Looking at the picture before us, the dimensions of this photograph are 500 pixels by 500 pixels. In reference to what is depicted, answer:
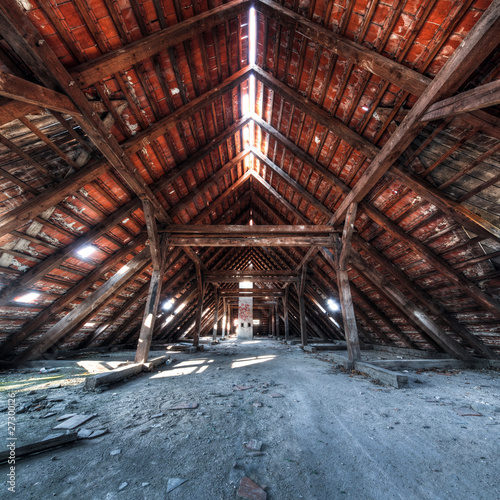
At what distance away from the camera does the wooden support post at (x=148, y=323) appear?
543 centimetres

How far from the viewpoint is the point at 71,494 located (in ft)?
5.01

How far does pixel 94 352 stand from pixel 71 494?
8678 millimetres

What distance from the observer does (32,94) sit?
2385 mm

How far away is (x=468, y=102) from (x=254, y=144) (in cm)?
553

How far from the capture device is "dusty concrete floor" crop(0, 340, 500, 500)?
1.60 m

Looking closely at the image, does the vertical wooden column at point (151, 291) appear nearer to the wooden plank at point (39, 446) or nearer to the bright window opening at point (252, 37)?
the wooden plank at point (39, 446)

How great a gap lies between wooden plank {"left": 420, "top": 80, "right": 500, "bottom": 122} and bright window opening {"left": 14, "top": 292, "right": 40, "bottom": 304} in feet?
26.7

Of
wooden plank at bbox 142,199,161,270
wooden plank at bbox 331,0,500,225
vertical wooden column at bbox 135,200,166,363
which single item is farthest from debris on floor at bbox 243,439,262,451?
wooden plank at bbox 142,199,161,270

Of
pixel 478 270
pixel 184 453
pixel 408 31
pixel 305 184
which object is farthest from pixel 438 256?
pixel 184 453

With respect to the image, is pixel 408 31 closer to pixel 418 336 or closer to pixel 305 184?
pixel 305 184

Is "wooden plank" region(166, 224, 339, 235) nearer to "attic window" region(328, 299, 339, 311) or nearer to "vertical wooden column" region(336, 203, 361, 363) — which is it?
"vertical wooden column" region(336, 203, 361, 363)

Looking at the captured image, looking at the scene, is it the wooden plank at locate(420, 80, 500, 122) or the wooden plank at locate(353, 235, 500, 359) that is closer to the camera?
the wooden plank at locate(420, 80, 500, 122)

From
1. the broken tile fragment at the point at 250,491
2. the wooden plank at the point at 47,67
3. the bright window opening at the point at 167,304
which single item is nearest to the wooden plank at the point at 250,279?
the bright window opening at the point at 167,304

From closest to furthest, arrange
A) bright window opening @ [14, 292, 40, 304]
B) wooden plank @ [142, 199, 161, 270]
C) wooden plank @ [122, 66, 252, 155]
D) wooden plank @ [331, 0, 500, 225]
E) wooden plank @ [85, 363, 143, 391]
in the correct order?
wooden plank @ [331, 0, 500, 225] < wooden plank @ [85, 363, 143, 391] < wooden plank @ [122, 66, 252, 155] < bright window opening @ [14, 292, 40, 304] < wooden plank @ [142, 199, 161, 270]
